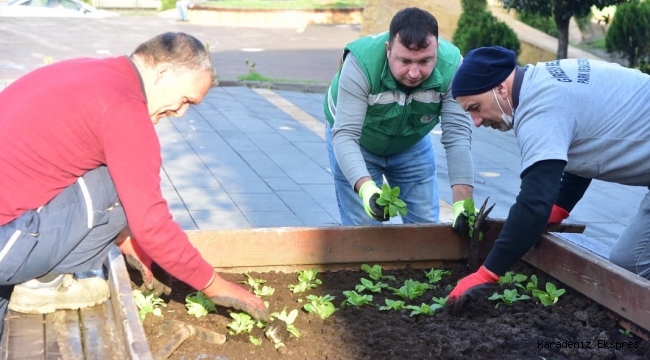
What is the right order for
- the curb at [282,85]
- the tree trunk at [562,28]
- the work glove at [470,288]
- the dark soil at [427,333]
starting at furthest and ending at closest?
the curb at [282,85] < the tree trunk at [562,28] < the work glove at [470,288] < the dark soil at [427,333]

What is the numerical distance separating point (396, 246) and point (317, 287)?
1.65 ft

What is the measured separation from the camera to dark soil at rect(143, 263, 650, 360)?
3.30m

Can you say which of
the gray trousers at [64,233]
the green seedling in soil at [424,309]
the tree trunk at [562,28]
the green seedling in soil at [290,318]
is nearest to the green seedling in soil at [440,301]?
the green seedling in soil at [424,309]

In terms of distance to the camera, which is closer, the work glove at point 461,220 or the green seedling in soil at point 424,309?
the green seedling in soil at point 424,309

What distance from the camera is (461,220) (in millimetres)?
4238

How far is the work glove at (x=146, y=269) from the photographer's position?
12.0ft

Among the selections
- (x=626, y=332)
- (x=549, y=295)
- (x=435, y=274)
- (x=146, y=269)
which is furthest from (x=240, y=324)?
(x=626, y=332)

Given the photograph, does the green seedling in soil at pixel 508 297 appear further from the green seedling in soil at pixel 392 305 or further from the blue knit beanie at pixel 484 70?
the blue knit beanie at pixel 484 70

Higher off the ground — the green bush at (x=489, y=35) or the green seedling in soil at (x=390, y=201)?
the green seedling in soil at (x=390, y=201)

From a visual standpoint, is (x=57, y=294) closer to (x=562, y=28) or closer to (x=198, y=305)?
(x=198, y=305)

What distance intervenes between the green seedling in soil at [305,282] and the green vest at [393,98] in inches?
32.9

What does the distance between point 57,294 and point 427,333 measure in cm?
152

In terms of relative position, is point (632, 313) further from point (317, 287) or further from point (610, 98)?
point (317, 287)

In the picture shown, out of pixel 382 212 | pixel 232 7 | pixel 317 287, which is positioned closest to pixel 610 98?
pixel 382 212
